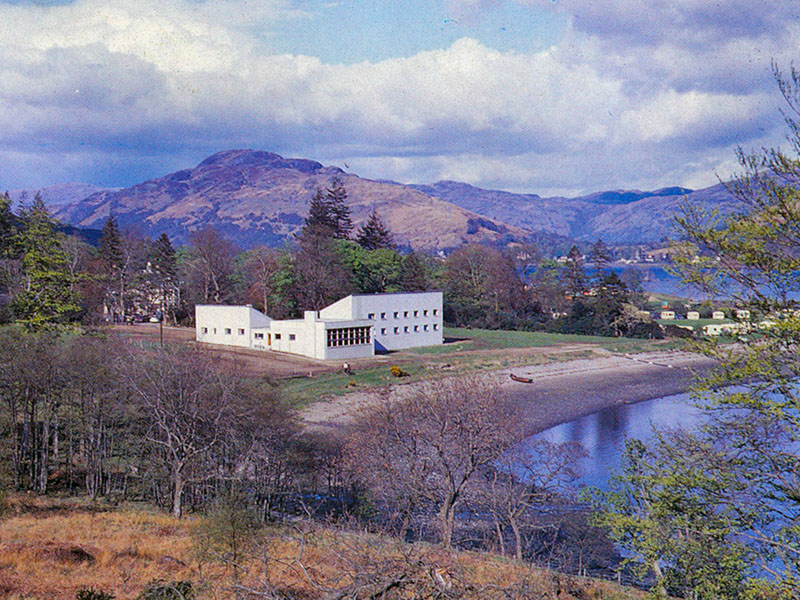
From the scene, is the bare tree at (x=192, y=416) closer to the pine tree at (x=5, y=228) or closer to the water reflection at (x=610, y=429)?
the water reflection at (x=610, y=429)

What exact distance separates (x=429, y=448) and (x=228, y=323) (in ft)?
111

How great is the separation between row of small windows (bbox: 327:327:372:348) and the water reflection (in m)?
18.0

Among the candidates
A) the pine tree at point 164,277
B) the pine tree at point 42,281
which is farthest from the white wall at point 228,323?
the pine tree at point 42,281

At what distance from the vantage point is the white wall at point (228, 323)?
49656 millimetres

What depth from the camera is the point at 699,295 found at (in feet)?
32.1

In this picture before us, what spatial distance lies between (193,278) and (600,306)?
4281cm

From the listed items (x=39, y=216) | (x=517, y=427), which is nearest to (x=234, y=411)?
(x=517, y=427)

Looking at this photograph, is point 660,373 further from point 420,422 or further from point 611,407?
point 420,422

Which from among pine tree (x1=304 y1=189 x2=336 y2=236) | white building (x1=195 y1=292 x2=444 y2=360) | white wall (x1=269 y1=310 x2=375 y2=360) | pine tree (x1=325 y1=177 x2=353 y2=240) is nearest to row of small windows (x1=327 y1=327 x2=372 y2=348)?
white building (x1=195 y1=292 x2=444 y2=360)

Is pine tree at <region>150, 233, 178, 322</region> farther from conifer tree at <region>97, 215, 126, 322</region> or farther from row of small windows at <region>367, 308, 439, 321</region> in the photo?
row of small windows at <region>367, 308, 439, 321</region>

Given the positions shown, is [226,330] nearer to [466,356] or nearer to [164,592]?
[466,356]

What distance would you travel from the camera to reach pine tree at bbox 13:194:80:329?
100 feet

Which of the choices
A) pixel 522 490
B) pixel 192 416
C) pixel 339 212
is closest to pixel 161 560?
pixel 192 416

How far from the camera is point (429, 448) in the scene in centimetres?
2012
